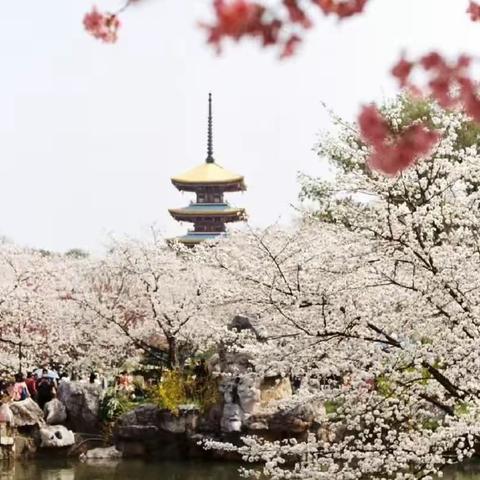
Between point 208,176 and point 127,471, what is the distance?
119 feet

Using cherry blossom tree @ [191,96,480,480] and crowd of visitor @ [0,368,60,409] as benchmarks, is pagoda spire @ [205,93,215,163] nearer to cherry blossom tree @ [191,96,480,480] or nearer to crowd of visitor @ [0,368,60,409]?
crowd of visitor @ [0,368,60,409]

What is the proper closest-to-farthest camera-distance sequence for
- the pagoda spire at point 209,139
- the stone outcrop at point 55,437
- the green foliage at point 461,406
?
1. the green foliage at point 461,406
2. the stone outcrop at point 55,437
3. the pagoda spire at point 209,139

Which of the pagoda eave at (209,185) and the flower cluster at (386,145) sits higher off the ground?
the pagoda eave at (209,185)

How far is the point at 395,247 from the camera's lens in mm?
7871

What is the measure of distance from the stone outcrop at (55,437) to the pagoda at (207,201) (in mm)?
28866

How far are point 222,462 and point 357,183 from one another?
9092 mm

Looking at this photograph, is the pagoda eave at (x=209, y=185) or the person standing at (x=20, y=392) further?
the pagoda eave at (x=209, y=185)

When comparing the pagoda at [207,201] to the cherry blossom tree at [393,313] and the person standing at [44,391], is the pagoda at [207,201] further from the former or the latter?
the cherry blossom tree at [393,313]

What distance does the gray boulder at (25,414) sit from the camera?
60.0ft

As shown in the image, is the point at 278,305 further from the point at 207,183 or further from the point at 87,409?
the point at 207,183

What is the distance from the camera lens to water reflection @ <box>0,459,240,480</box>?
15.3m

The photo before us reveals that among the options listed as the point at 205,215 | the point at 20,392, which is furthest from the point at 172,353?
the point at 205,215

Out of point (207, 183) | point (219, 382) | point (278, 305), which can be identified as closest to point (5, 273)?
point (219, 382)

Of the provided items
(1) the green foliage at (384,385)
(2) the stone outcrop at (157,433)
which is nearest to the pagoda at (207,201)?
(2) the stone outcrop at (157,433)
